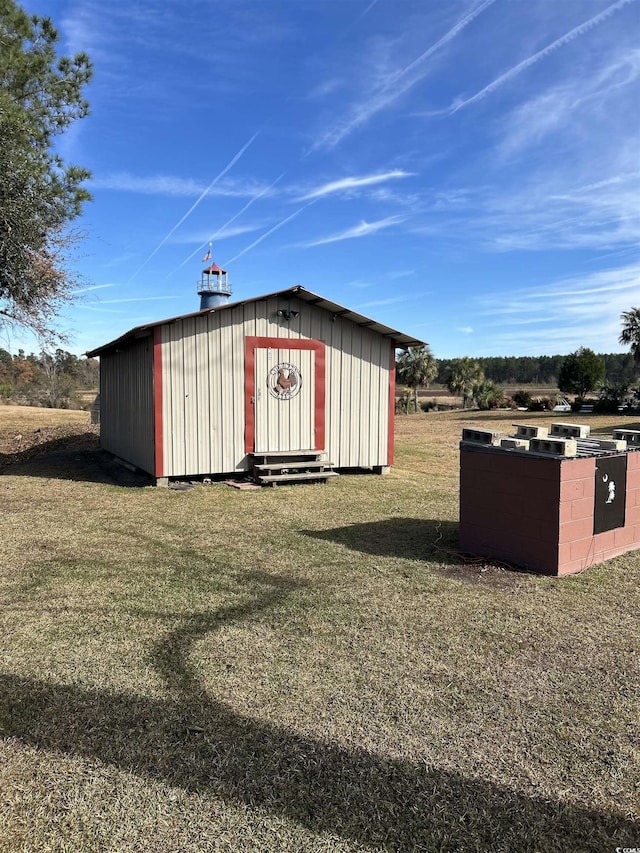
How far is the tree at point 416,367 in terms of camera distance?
46969mm

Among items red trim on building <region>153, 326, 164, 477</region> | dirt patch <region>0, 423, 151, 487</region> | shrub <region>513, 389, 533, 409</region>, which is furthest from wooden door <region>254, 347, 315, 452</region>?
shrub <region>513, 389, 533, 409</region>

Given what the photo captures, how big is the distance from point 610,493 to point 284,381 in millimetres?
6545

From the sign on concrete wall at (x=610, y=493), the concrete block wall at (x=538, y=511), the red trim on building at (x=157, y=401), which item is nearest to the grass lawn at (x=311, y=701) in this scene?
the concrete block wall at (x=538, y=511)

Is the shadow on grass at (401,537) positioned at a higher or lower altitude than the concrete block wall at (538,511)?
lower

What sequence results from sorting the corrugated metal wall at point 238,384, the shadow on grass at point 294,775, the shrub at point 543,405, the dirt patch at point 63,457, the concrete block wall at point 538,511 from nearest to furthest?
the shadow on grass at point 294,775, the concrete block wall at point 538,511, the corrugated metal wall at point 238,384, the dirt patch at point 63,457, the shrub at point 543,405

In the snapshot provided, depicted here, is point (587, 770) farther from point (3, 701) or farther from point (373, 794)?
point (3, 701)

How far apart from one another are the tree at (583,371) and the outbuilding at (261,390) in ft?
113

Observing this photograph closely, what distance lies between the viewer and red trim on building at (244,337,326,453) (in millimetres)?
10453

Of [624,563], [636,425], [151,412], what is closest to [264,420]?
[151,412]

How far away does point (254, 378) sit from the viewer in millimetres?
10523

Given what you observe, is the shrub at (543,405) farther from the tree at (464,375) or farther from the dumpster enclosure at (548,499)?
the dumpster enclosure at (548,499)

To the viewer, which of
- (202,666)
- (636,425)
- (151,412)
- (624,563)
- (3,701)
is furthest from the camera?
(636,425)

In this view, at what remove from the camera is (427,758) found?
259 cm

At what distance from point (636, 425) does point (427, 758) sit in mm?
28501
